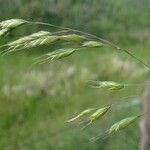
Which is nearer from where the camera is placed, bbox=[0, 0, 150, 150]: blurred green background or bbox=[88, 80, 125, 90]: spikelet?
bbox=[88, 80, 125, 90]: spikelet

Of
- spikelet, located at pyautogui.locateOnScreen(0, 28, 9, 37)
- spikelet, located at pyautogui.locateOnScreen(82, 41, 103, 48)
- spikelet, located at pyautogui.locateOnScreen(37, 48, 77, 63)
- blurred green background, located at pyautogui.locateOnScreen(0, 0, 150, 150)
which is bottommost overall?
blurred green background, located at pyautogui.locateOnScreen(0, 0, 150, 150)

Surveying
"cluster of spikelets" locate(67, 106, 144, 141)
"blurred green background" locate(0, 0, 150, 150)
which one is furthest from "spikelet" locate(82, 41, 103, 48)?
"blurred green background" locate(0, 0, 150, 150)

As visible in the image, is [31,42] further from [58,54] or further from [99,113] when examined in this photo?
[99,113]

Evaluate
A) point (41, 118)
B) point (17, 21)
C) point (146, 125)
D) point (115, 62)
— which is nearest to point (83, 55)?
A: point (115, 62)

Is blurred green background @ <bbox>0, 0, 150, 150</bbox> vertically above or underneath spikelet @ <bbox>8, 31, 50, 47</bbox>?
underneath

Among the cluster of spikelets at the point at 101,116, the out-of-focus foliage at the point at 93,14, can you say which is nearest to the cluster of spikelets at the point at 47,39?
the cluster of spikelets at the point at 101,116

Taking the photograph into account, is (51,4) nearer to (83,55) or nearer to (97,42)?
(83,55)

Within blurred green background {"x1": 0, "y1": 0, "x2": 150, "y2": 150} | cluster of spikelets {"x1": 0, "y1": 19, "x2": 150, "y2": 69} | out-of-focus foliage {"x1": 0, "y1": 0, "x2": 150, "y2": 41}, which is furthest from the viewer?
out-of-focus foliage {"x1": 0, "y1": 0, "x2": 150, "y2": 41}

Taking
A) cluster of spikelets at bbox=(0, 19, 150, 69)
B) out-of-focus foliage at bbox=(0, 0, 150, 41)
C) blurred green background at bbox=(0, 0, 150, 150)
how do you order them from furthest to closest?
out-of-focus foliage at bbox=(0, 0, 150, 41), blurred green background at bbox=(0, 0, 150, 150), cluster of spikelets at bbox=(0, 19, 150, 69)

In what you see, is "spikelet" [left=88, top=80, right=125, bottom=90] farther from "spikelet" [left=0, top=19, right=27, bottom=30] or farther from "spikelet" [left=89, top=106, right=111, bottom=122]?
"spikelet" [left=0, top=19, right=27, bottom=30]
